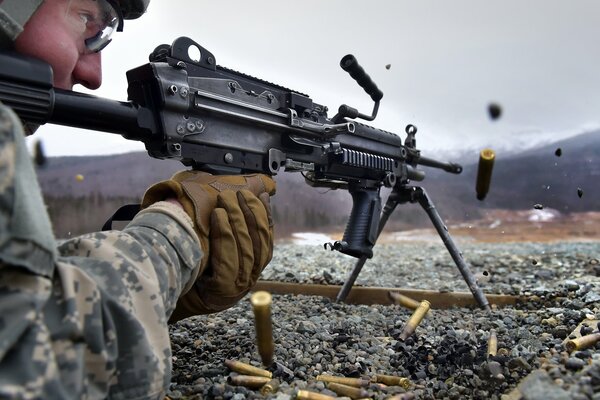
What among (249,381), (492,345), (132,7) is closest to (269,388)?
(249,381)

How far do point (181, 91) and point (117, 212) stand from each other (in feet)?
2.27

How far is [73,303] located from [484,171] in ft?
11.0

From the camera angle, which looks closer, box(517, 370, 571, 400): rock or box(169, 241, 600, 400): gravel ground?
box(517, 370, 571, 400): rock

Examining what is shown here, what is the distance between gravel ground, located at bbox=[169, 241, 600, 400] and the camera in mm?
1995

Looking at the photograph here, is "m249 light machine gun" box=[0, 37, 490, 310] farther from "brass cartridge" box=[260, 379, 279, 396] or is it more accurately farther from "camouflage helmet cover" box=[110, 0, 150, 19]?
"brass cartridge" box=[260, 379, 279, 396]

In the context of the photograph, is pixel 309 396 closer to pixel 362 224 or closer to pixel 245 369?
pixel 245 369

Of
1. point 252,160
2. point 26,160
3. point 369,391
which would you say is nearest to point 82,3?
point 26,160

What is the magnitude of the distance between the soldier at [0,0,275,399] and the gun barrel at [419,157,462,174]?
2.78m

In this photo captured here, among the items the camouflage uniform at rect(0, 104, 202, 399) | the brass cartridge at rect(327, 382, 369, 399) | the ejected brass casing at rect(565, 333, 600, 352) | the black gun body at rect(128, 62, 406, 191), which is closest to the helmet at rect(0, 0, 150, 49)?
the camouflage uniform at rect(0, 104, 202, 399)

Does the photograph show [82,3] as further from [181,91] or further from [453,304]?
[453,304]

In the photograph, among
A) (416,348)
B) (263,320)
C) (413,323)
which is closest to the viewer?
(263,320)

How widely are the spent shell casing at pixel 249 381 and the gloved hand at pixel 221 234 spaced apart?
297mm

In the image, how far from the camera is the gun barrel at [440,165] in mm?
4766

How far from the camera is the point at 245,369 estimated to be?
2184mm
